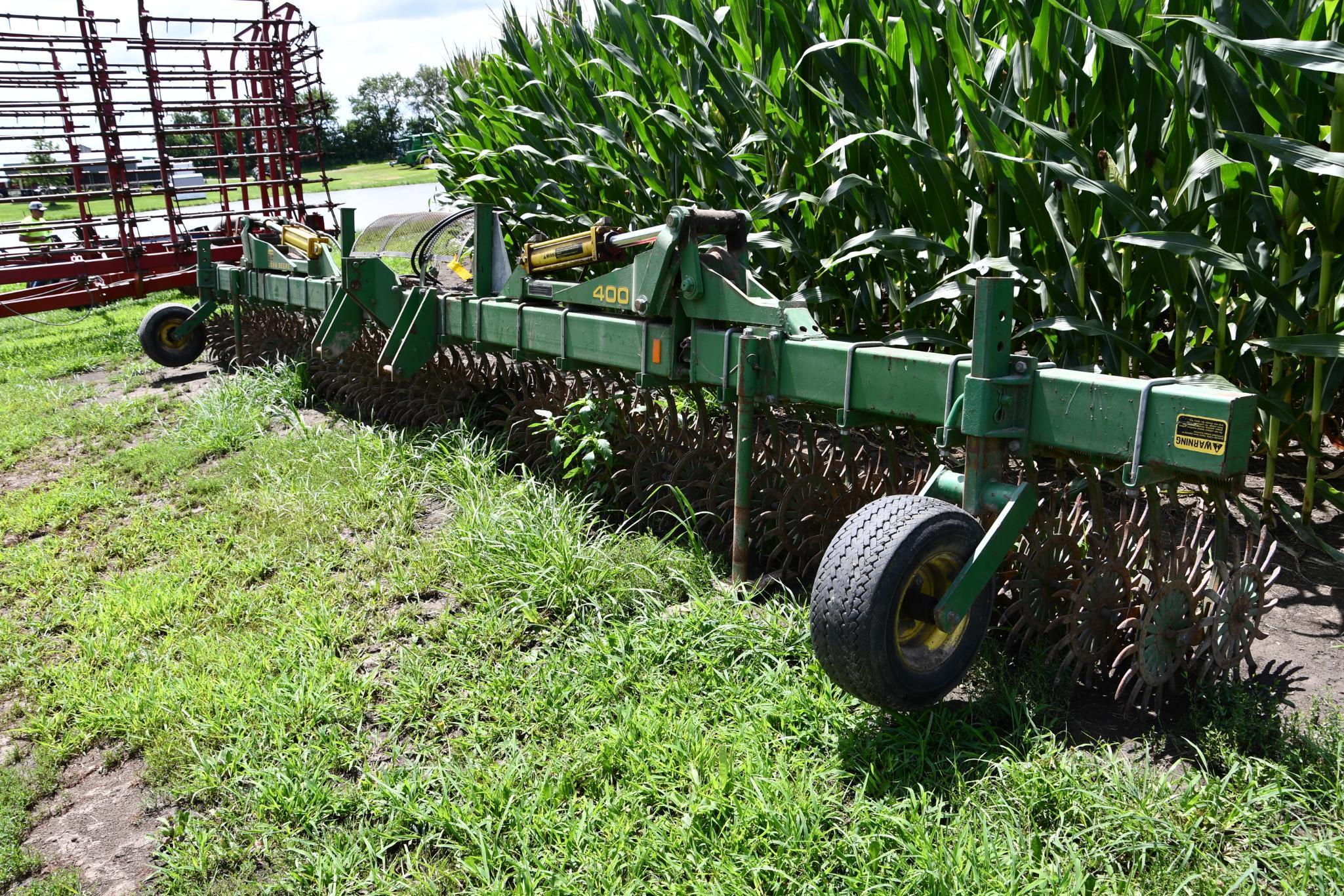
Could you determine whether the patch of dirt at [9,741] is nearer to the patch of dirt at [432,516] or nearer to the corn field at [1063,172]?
the patch of dirt at [432,516]

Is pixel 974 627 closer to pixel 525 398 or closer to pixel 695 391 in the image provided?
pixel 695 391

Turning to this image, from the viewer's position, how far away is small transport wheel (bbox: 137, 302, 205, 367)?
26.1ft

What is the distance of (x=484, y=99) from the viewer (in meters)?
8.80

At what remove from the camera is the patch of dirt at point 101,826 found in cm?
260

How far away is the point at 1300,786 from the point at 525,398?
373 centimetres

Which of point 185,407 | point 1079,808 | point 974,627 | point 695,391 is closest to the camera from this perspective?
point 1079,808

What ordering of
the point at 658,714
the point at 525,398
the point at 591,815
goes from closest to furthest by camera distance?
the point at 591,815 < the point at 658,714 < the point at 525,398

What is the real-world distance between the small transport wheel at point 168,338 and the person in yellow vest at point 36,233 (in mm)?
2691

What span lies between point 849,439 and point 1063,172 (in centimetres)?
113

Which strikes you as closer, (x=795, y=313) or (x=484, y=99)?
(x=795, y=313)

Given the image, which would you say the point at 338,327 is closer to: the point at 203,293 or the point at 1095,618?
the point at 203,293

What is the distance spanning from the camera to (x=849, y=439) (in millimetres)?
3697

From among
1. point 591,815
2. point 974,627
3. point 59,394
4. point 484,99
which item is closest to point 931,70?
point 974,627

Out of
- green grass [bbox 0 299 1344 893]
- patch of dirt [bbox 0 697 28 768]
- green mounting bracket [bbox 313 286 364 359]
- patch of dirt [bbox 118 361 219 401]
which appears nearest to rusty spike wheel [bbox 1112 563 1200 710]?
green grass [bbox 0 299 1344 893]
